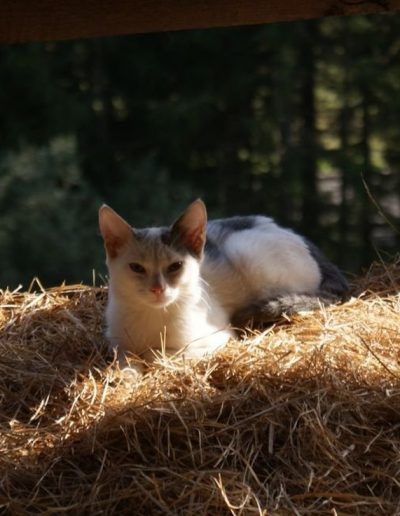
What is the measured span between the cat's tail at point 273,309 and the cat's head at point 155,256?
9.6 inches

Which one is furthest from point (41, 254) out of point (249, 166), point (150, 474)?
point (150, 474)

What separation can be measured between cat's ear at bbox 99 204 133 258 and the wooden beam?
0.58 meters

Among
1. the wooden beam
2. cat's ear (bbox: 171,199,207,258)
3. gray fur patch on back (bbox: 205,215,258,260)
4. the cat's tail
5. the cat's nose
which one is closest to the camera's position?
the wooden beam

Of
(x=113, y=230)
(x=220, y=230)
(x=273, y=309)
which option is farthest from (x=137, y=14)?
(x=220, y=230)

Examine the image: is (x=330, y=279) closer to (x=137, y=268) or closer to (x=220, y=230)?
(x=220, y=230)

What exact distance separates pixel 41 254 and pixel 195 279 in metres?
3.15

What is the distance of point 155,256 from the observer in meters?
2.82

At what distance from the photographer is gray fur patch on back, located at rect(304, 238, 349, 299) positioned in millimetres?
3303

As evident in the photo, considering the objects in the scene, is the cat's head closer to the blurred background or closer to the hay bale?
the hay bale

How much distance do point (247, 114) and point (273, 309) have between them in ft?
13.2

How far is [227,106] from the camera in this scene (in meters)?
6.83

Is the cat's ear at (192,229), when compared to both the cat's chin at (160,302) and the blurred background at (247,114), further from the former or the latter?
the blurred background at (247,114)

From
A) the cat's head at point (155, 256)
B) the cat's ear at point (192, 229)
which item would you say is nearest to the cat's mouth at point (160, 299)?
the cat's head at point (155, 256)

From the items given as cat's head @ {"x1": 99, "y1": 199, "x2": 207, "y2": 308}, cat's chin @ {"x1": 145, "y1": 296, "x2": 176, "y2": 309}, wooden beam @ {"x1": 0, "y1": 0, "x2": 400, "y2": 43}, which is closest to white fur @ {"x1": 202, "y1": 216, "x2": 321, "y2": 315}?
cat's head @ {"x1": 99, "y1": 199, "x2": 207, "y2": 308}
